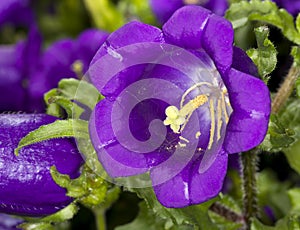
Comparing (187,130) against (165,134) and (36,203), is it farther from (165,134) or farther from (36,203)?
(36,203)

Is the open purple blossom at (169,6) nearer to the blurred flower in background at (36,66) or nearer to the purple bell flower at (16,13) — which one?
the blurred flower in background at (36,66)

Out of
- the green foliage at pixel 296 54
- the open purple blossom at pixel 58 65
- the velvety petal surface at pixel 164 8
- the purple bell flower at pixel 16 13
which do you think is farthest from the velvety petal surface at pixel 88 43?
the green foliage at pixel 296 54

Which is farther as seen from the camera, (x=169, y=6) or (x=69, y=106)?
(x=169, y=6)

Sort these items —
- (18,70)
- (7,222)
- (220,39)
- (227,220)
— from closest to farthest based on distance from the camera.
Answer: (220,39) < (227,220) < (7,222) < (18,70)

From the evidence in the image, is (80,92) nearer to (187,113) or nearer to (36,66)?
(187,113)

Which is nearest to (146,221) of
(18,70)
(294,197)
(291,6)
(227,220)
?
(227,220)
